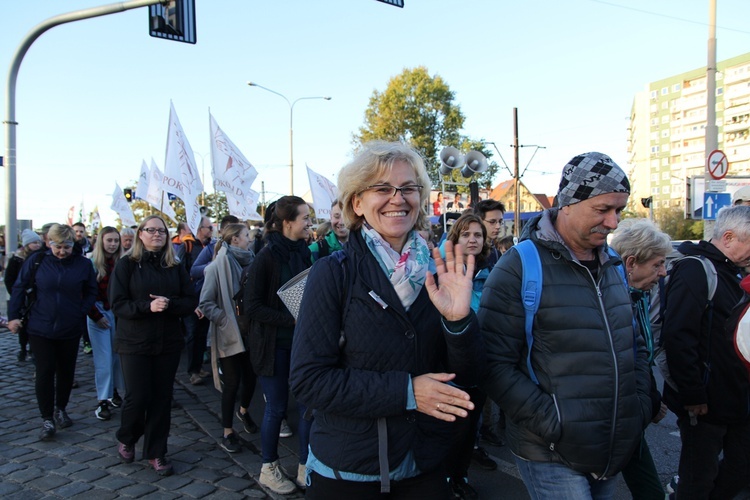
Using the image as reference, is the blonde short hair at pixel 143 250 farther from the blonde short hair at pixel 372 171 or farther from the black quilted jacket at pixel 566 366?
the black quilted jacket at pixel 566 366

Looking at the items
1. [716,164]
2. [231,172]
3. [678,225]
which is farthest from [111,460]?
[678,225]

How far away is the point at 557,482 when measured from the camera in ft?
6.98

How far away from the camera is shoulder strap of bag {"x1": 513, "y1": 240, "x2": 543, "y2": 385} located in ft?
6.94

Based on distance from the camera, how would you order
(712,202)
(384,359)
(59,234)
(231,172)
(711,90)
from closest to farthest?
(384,359), (59,234), (231,172), (712,202), (711,90)


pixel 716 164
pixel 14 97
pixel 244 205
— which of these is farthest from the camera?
pixel 716 164

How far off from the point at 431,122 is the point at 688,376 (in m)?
40.8

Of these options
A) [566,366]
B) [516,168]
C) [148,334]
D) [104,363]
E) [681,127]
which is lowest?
[104,363]

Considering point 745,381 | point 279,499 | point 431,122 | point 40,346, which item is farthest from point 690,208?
point 431,122

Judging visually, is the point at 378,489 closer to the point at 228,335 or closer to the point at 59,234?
the point at 228,335

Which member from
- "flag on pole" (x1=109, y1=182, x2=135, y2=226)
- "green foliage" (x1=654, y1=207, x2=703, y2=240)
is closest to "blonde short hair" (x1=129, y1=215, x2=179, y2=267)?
"flag on pole" (x1=109, y1=182, x2=135, y2=226)

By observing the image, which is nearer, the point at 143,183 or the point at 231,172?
the point at 231,172

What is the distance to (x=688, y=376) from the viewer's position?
2.88m

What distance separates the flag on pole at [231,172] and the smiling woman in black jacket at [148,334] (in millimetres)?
5593

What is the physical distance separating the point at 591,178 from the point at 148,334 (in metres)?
3.62
